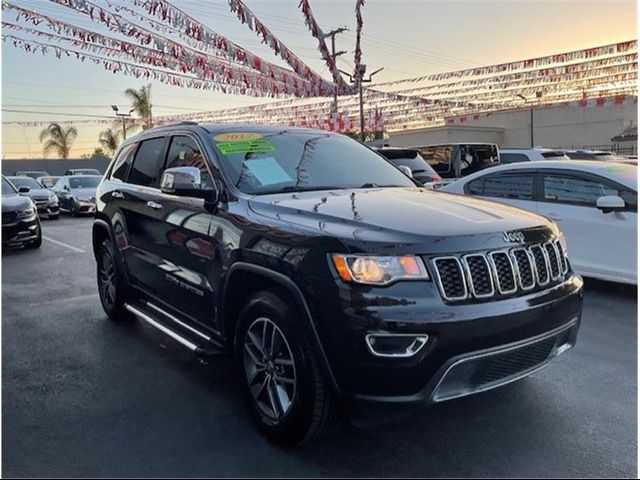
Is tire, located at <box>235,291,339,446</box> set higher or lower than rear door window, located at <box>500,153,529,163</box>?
lower

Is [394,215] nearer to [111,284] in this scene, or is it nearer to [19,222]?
[111,284]

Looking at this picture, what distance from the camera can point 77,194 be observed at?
17359 millimetres

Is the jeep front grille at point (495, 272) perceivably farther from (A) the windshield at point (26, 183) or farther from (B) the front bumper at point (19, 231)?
(A) the windshield at point (26, 183)

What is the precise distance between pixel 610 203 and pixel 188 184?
447 cm

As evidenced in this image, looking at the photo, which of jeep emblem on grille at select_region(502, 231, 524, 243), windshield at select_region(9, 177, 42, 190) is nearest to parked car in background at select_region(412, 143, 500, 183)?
jeep emblem on grille at select_region(502, 231, 524, 243)

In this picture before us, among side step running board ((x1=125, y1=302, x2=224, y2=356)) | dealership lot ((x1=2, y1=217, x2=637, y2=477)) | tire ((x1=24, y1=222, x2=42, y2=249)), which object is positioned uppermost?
side step running board ((x1=125, y1=302, x2=224, y2=356))

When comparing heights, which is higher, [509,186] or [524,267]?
[509,186]

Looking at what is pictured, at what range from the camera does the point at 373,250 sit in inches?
101

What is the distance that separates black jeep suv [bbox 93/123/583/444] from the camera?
254 centimetres

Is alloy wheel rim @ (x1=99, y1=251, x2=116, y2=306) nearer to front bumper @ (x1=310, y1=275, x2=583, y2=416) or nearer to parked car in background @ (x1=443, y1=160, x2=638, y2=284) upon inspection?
front bumper @ (x1=310, y1=275, x2=583, y2=416)

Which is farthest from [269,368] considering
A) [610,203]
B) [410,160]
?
[410,160]

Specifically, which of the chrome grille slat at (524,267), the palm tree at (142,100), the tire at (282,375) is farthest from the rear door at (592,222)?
the palm tree at (142,100)

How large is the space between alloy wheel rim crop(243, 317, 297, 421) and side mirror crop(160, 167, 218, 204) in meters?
0.95

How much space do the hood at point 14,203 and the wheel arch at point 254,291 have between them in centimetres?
874
